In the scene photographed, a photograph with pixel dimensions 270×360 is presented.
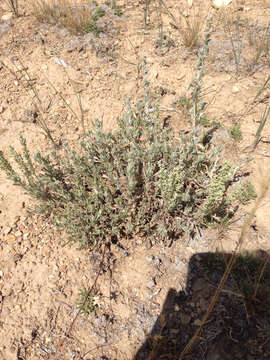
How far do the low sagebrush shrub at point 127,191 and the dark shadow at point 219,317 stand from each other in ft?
1.68

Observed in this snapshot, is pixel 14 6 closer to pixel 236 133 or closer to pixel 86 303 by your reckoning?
pixel 236 133

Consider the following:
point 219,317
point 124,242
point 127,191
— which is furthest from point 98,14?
point 219,317

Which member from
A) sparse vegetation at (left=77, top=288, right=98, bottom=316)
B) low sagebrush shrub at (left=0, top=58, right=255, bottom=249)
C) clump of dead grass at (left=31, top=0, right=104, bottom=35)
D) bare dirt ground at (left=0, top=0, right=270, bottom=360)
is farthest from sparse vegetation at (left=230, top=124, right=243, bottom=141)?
clump of dead grass at (left=31, top=0, right=104, bottom=35)

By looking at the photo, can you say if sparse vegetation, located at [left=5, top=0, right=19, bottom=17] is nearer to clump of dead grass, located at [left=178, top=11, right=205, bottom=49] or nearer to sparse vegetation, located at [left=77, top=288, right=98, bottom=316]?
clump of dead grass, located at [left=178, top=11, right=205, bottom=49]

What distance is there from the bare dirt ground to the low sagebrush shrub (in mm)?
231

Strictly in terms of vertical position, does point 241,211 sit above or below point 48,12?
below

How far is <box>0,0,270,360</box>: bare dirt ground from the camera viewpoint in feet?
7.78

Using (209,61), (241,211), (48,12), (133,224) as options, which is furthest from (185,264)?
(48,12)

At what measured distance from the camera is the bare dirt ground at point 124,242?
2371 millimetres

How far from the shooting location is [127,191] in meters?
2.68

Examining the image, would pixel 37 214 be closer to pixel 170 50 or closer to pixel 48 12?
pixel 170 50

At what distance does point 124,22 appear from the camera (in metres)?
4.73

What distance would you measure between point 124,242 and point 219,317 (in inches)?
44.7

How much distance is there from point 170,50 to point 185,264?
3497 millimetres
